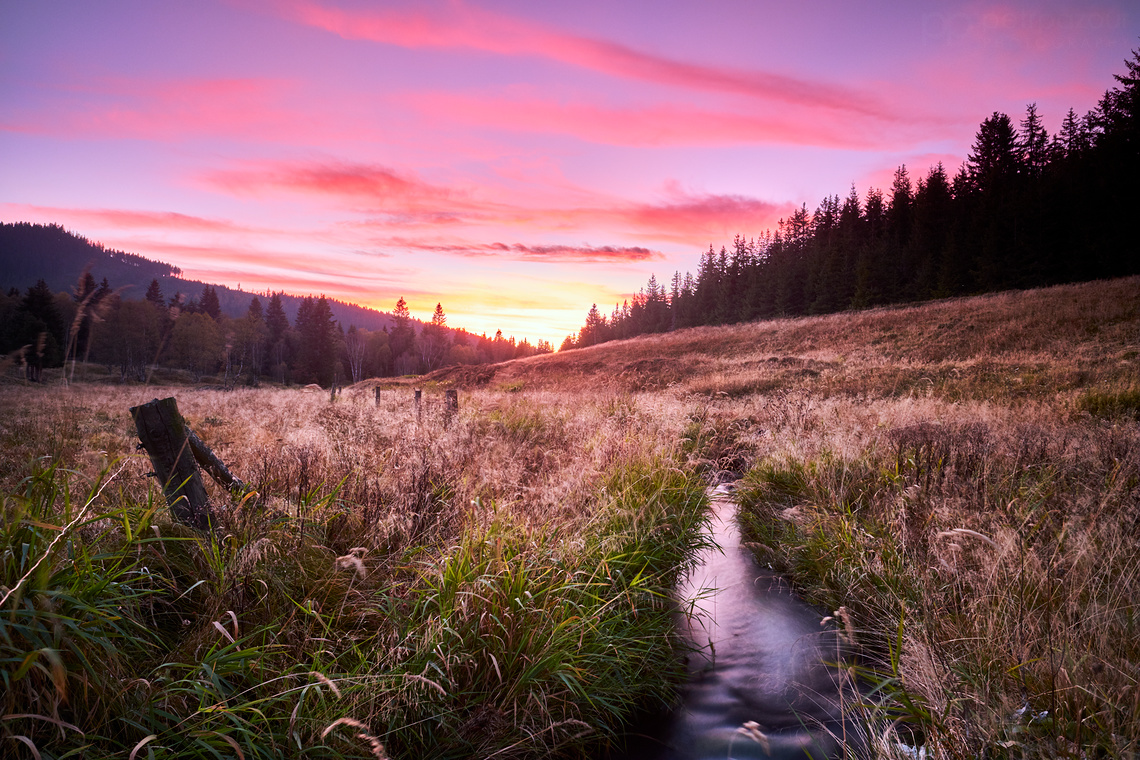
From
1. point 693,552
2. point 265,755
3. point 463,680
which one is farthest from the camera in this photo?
point 693,552

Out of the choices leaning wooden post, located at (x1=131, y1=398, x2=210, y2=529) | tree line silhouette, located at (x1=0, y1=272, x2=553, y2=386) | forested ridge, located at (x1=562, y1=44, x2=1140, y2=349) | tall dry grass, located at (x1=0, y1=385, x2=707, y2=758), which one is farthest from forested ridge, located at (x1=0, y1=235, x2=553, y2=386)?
forested ridge, located at (x1=562, y1=44, x2=1140, y2=349)

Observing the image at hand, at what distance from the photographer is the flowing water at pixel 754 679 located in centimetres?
314

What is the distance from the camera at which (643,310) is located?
101 metres

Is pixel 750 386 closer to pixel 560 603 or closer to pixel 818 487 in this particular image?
pixel 818 487

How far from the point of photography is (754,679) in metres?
3.75

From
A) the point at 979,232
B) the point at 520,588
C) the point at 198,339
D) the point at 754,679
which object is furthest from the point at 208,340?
the point at 979,232

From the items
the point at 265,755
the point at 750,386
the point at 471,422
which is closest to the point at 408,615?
the point at 265,755

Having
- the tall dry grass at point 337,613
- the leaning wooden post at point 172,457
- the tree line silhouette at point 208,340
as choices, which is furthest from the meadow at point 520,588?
the tree line silhouette at point 208,340

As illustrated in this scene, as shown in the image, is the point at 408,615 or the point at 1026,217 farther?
the point at 1026,217

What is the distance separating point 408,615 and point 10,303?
181 ft

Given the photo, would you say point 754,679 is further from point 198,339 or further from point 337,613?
point 198,339

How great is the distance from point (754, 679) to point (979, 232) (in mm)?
56318

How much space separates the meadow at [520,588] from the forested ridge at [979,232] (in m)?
46.8

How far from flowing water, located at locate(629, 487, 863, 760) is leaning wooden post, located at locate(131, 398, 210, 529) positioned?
10.9ft
